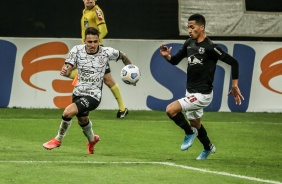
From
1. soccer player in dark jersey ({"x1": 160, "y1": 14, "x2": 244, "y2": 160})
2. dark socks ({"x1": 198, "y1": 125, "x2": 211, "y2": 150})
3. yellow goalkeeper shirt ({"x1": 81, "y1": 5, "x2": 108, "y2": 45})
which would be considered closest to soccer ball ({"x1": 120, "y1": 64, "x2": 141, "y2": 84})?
soccer player in dark jersey ({"x1": 160, "y1": 14, "x2": 244, "y2": 160})

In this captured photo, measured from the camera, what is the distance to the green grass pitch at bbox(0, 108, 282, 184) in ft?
34.8

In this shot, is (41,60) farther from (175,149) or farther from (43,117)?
(175,149)

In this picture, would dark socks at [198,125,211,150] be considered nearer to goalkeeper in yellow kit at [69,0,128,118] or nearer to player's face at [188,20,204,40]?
player's face at [188,20,204,40]

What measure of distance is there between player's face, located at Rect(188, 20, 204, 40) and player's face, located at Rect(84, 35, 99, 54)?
1359mm

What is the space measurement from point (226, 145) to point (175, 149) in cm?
108

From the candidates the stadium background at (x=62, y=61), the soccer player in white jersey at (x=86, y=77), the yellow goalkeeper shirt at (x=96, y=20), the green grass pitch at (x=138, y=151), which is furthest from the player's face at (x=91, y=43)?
the stadium background at (x=62, y=61)

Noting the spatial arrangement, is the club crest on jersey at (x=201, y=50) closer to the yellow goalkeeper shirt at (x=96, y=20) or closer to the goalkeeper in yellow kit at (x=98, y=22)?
the goalkeeper in yellow kit at (x=98, y=22)

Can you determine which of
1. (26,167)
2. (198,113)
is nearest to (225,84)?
(198,113)

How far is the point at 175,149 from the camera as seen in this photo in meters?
14.4

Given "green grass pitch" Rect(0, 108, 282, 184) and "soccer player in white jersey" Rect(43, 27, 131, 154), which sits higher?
"soccer player in white jersey" Rect(43, 27, 131, 154)

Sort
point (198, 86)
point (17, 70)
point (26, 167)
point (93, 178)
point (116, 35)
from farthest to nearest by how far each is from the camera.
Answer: point (116, 35)
point (17, 70)
point (198, 86)
point (26, 167)
point (93, 178)

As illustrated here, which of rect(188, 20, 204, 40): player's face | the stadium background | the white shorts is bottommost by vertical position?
the stadium background

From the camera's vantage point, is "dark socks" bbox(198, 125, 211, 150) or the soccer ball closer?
"dark socks" bbox(198, 125, 211, 150)

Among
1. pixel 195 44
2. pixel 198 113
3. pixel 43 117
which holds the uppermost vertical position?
pixel 195 44
